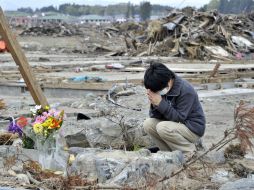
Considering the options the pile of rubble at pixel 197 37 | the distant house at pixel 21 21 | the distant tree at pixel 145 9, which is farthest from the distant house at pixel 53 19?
the pile of rubble at pixel 197 37

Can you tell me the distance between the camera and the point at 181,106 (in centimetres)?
703

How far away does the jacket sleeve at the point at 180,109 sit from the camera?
22.8 ft

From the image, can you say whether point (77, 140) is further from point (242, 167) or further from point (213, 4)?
point (213, 4)

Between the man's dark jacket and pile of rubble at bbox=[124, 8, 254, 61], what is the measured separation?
2341 cm

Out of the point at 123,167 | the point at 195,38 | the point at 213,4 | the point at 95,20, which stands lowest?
the point at 95,20

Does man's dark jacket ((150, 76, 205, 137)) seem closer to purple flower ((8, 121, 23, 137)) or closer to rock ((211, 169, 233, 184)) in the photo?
rock ((211, 169, 233, 184))

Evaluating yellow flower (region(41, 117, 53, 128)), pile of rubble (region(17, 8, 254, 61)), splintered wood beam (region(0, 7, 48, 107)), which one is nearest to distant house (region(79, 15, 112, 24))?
pile of rubble (region(17, 8, 254, 61))

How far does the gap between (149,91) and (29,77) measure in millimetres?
2532

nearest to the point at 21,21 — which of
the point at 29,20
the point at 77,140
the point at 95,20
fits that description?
the point at 29,20

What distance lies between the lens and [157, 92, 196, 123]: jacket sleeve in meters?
6.96

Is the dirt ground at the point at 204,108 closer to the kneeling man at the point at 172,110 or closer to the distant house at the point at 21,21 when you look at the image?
the kneeling man at the point at 172,110

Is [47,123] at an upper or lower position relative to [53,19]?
upper

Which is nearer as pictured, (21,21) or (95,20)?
(21,21)

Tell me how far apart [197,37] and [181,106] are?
26.3 metres
